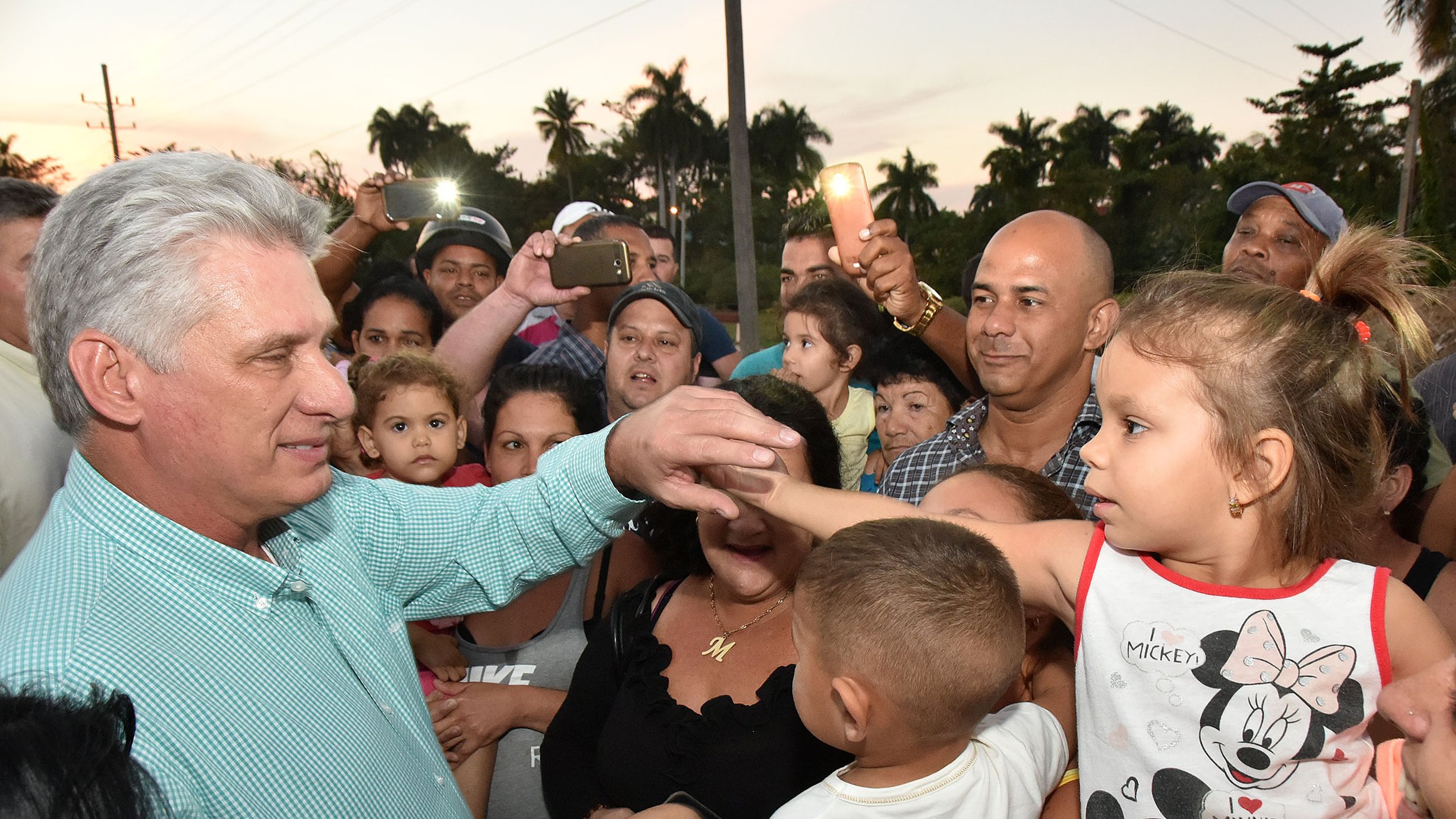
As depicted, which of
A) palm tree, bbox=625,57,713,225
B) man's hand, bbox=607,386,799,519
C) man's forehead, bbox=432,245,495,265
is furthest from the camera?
palm tree, bbox=625,57,713,225

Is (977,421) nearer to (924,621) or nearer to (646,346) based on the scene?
(646,346)

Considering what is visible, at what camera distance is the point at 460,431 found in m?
4.00

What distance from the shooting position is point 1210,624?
1.71m

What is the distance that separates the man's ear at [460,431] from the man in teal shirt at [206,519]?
2085mm

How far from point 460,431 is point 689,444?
2.24 metres

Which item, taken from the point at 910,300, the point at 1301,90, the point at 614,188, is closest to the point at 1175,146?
the point at 1301,90

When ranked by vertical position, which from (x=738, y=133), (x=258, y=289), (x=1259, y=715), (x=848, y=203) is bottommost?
(x=1259, y=715)

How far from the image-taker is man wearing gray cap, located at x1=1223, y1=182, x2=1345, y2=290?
4094 millimetres

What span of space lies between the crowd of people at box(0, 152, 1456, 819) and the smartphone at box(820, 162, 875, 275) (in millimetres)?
1208

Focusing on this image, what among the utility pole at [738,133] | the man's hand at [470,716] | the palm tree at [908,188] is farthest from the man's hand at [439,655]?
the palm tree at [908,188]

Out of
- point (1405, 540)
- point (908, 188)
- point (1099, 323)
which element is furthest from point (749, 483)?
point (908, 188)

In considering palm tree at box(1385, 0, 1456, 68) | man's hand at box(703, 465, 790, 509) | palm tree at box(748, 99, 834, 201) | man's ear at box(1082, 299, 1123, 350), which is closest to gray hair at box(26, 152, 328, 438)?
man's hand at box(703, 465, 790, 509)

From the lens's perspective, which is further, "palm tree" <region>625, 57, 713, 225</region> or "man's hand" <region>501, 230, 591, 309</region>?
"palm tree" <region>625, 57, 713, 225</region>

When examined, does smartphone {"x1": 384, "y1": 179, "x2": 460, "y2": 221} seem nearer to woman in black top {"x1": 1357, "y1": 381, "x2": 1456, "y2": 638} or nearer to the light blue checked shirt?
the light blue checked shirt
